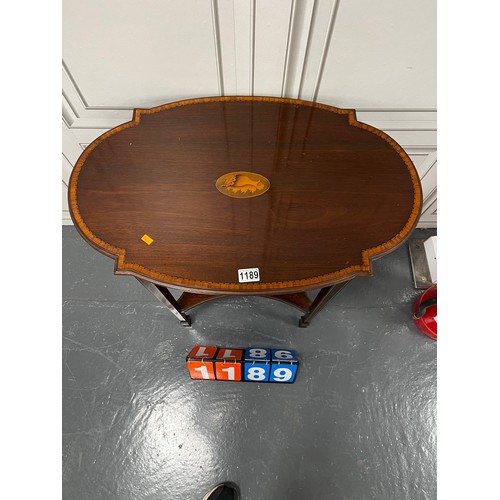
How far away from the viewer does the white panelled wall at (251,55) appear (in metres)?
0.74

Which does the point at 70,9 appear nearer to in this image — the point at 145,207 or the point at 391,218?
the point at 145,207

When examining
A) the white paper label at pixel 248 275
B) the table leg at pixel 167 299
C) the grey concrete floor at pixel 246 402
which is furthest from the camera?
the grey concrete floor at pixel 246 402

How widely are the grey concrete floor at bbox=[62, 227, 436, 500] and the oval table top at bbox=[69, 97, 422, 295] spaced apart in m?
0.59

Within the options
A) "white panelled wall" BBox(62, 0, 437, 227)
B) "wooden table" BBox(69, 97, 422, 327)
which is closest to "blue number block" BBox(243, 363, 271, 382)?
"wooden table" BBox(69, 97, 422, 327)

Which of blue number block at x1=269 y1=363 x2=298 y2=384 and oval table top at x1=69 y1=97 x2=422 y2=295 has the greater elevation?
oval table top at x1=69 y1=97 x2=422 y2=295

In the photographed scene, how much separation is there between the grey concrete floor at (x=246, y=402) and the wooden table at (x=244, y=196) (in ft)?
1.39

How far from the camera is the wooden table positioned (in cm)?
69

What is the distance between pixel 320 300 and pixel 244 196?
1.45ft

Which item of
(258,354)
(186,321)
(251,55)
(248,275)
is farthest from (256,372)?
(251,55)

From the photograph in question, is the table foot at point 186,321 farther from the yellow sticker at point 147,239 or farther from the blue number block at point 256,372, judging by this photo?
the yellow sticker at point 147,239

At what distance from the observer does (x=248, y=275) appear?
0.68 m

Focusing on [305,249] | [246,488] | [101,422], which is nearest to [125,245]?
[305,249]

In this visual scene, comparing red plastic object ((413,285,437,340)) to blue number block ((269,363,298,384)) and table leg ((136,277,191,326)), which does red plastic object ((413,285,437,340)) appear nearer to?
blue number block ((269,363,298,384))

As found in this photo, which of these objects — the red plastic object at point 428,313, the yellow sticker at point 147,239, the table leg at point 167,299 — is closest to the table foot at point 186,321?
the table leg at point 167,299
